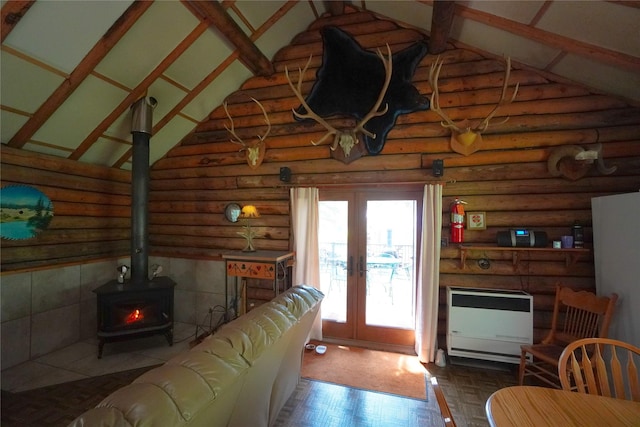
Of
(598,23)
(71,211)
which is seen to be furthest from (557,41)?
(71,211)

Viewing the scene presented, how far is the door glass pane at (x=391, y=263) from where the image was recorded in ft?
12.0

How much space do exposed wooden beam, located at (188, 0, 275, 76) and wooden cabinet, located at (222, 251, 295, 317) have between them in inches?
107

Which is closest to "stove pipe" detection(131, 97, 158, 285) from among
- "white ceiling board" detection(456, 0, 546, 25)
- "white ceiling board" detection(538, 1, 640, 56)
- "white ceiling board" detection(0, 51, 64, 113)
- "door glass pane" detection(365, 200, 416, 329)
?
"white ceiling board" detection(0, 51, 64, 113)

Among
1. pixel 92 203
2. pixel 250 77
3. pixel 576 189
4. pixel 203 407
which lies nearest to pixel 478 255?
pixel 576 189

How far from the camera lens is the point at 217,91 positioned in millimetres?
4094

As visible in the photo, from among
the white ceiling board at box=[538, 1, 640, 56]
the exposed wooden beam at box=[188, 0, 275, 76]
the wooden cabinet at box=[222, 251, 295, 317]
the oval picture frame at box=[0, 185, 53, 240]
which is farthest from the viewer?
the wooden cabinet at box=[222, 251, 295, 317]

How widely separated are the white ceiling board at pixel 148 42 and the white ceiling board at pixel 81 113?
218mm

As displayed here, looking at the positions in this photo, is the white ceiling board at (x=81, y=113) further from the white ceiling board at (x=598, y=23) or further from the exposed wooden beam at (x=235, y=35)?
the white ceiling board at (x=598, y=23)

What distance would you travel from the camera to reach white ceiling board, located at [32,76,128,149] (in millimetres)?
3080

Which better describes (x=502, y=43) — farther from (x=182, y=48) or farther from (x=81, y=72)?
(x=81, y=72)

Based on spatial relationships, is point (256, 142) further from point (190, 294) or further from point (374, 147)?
point (190, 294)

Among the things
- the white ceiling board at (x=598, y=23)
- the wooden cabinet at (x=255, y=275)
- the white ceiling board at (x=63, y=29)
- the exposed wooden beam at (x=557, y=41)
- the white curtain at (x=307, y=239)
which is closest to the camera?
the white ceiling board at (x=598, y=23)

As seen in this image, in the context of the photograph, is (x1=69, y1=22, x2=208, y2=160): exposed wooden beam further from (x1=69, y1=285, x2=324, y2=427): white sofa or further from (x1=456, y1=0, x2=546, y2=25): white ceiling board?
(x1=69, y1=285, x2=324, y2=427): white sofa

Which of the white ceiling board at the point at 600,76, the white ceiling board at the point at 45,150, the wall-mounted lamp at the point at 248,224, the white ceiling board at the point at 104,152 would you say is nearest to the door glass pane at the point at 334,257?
the wall-mounted lamp at the point at 248,224
